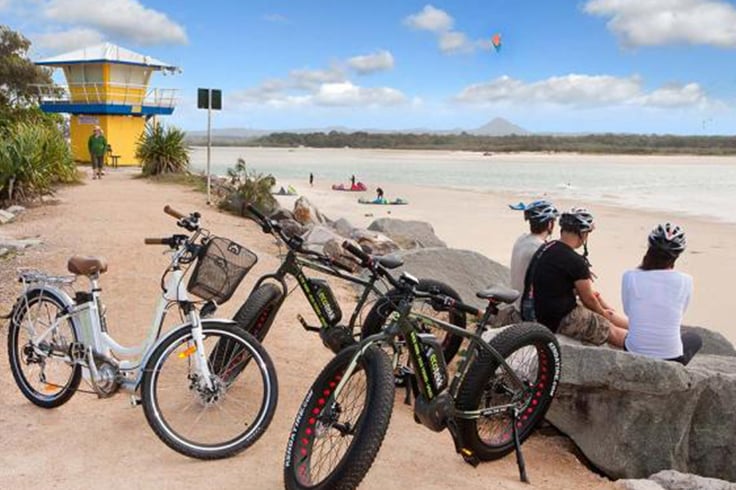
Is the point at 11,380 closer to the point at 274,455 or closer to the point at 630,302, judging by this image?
the point at 274,455

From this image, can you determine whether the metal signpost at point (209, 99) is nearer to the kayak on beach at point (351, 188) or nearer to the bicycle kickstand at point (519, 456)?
the bicycle kickstand at point (519, 456)

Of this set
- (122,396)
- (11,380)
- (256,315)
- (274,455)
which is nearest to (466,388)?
(274,455)

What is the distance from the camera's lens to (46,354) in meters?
4.77

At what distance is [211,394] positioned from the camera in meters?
4.29

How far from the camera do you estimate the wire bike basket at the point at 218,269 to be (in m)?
4.53

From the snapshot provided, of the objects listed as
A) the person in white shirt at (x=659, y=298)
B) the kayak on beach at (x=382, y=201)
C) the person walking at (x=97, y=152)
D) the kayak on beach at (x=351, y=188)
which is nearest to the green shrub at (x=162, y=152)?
the person walking at (x=97, y=152)

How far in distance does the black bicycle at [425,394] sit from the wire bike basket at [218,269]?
0.78 metres

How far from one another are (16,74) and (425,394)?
4288 cm

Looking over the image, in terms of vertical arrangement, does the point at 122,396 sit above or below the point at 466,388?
below

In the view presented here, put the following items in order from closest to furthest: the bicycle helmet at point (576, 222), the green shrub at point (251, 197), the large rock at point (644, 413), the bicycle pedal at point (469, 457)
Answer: the bicycle pedal at point (469, 457)
the large rock at point (644, 413)
the bicycle helmet at point (576, 222)
the green shrub at point (251, 197)

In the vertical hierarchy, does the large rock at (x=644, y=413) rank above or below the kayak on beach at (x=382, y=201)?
above

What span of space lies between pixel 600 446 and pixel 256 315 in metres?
2.37

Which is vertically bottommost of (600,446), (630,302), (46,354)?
(600,446)

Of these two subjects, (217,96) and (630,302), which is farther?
(217,96)
